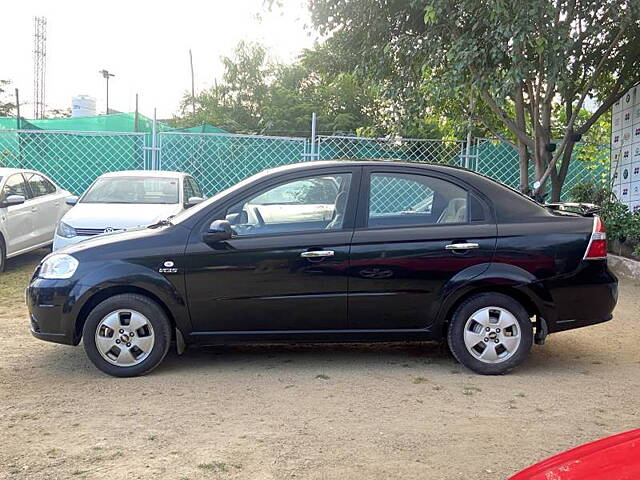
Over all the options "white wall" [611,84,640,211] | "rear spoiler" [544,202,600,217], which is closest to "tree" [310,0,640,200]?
"white wall" [611,84,640,211]

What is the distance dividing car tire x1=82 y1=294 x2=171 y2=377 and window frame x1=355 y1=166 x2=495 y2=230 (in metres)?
1.62

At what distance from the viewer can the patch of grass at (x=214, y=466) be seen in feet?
10.3

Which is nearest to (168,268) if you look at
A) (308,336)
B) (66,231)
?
(308,336)

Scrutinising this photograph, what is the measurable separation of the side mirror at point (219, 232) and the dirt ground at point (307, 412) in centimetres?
101

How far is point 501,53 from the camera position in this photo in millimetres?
8188

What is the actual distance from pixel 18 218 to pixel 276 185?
5765 mm

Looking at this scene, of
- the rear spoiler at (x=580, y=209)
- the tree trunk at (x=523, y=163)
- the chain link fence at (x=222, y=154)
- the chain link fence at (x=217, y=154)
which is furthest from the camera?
the chain link fence at (x=222, y=154)

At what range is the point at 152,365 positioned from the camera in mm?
4516

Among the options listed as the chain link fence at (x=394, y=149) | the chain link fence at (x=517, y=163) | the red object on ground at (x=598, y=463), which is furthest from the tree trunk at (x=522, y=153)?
the red object on ground at (x=598, y=463)

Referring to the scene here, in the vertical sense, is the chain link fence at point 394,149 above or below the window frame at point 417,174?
above

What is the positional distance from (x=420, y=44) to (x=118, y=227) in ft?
16.8

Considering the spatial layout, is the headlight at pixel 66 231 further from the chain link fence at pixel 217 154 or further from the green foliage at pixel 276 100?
the green foliage at pixel 276 100

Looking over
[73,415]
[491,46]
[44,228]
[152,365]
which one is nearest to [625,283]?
[491,46]

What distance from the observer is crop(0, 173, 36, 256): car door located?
863cm
